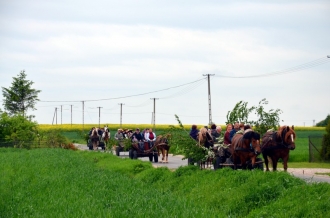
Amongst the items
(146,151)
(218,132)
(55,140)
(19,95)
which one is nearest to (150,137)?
(146,151)

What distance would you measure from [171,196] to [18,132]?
154ft

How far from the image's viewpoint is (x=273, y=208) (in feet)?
51.2

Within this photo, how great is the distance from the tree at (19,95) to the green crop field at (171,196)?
63.8 m

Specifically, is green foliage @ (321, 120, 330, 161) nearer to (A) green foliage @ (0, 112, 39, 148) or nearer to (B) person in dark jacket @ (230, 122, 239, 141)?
(B) person in dark jacket @ (230, 122, 239, 141)

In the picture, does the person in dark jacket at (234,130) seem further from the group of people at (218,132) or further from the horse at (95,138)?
the horse at (95,138)

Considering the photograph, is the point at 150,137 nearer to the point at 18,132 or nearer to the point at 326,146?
the point at 326,146

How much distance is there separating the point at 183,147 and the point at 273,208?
11.1m

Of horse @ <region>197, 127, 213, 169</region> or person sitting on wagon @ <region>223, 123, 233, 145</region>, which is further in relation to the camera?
horse @ <region>197, 127, 213, 169</region>

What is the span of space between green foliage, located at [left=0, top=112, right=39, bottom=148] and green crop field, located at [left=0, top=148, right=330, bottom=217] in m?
37.6

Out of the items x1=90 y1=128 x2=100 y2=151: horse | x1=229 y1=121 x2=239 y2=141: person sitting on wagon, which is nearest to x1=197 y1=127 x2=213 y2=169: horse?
x1=229 y1=121 x2=239 y2=141: person sitting on wagon

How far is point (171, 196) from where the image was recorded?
59.9 feet

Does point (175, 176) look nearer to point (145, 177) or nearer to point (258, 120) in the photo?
point (145, 177)

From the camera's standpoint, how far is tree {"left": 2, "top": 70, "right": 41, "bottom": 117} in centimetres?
8838

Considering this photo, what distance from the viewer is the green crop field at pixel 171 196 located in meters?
14.9
